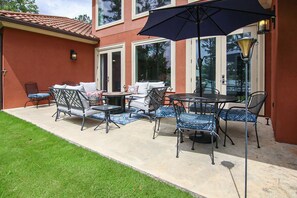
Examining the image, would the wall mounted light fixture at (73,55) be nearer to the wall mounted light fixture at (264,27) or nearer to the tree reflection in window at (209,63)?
the tree reflection in window at (209,63)

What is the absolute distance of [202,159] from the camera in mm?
2711

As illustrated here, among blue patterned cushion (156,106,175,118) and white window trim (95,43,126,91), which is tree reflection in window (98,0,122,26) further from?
blue patterned cushion (156,106,175,118)

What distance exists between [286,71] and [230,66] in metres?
2.21

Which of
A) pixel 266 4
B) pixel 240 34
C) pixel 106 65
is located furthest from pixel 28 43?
pixel 266 4

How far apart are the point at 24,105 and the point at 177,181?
22.9 ft

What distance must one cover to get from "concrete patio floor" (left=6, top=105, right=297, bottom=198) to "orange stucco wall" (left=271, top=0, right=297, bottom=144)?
0.31 m

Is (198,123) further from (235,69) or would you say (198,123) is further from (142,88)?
(142,88)

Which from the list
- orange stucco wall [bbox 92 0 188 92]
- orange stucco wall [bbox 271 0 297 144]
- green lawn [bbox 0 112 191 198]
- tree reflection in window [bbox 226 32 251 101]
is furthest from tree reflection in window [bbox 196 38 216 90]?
green lawn [bbox 0 112 191 198]

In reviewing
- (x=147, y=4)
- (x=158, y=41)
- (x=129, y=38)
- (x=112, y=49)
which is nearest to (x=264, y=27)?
(x=158, y=41)

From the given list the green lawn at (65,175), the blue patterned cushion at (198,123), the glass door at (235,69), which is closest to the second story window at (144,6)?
the glass door at (235,69)

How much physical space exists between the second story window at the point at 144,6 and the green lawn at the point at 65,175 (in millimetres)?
5948

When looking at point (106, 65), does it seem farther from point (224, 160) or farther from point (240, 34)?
point (224, 160)

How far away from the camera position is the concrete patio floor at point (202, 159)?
205 cm

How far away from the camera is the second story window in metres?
7.20
